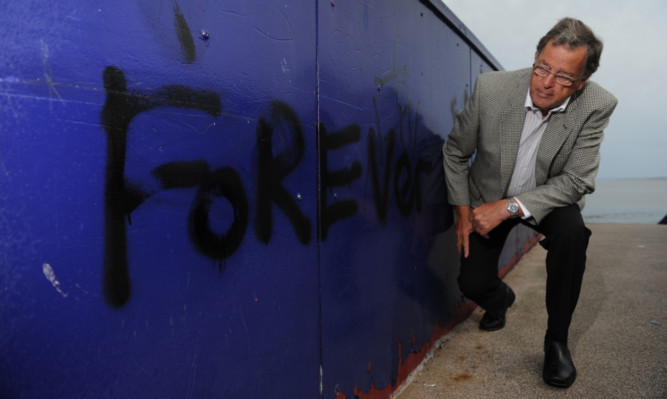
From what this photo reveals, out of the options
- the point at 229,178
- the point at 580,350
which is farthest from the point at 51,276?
the point at 580,350

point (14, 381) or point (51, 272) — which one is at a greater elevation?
point (51, 272)

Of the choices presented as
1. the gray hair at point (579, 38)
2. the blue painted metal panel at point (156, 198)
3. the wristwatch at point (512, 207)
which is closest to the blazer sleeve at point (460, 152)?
the wristwatch at point (512, 207)

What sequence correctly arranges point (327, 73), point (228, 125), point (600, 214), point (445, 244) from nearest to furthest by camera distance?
point (228, 125)
point (327, 73)
point (445, 244)
point (600, 214)

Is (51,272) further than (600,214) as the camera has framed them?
No

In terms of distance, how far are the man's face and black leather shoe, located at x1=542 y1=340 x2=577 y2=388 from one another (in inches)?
45.6

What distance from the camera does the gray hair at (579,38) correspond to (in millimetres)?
2004

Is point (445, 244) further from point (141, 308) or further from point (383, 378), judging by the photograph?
point (141, 308)

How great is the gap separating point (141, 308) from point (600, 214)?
Result: 11825 mm

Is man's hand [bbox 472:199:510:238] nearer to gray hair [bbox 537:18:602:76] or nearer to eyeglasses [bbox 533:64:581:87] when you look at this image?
eyeglasses [bbox 533:64:581:87]

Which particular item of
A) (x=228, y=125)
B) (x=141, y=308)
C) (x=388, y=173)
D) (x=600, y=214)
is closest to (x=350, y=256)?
(x=388, y=173)

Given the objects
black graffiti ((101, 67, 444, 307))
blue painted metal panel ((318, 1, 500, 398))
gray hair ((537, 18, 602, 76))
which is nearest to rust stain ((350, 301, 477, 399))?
blue painted metal panel ((318, 1, 500, 398))

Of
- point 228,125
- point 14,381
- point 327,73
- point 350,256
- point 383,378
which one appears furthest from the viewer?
point 383,378

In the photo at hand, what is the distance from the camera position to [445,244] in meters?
2.76

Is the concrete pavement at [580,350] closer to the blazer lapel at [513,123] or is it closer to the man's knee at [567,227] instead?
the man's knee at [567,227]
